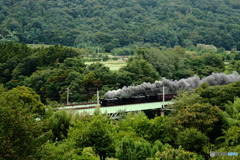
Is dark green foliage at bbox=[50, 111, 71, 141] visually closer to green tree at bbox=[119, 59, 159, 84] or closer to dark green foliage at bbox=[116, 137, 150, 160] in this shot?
dark green foliage at bbox=[116, 137, 150, 160]

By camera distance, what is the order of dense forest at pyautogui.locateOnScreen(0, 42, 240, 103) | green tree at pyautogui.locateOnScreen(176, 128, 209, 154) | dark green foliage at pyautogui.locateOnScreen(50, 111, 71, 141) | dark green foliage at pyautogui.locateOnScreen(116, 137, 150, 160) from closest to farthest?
dark green foliage at pyautogui.locateOnScreen(116, 137, 150, 160) < green tree at pyautogui.locateOnScreen(176, 128, 209, 154) < dark green foliage at pyautogui.locateOnScreen(50, 111, 71, 141) < dense forest at pyautogui.locateOnScreen(0, 42, 240, 103)

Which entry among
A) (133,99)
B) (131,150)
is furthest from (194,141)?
(133,99)

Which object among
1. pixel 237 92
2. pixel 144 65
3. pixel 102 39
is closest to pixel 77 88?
pixel 144 65

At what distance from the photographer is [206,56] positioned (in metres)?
99.8

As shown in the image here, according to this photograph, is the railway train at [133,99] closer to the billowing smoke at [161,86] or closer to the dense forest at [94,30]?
the billowing smoke at [161,86]

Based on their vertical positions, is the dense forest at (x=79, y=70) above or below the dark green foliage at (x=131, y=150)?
above

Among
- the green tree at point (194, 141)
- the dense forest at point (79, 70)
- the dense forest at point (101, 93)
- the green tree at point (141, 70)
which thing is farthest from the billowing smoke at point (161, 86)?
the green tree at point (194, 141)

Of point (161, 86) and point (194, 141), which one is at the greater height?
point (161, 86)

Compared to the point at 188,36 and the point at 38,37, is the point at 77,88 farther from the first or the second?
the point at 188,36

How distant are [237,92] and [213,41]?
5025 inches

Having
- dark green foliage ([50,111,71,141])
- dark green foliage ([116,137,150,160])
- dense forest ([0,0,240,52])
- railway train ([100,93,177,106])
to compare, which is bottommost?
dark green foliage ([116,137,150,160])

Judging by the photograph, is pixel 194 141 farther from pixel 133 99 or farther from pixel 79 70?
pixel 79 70

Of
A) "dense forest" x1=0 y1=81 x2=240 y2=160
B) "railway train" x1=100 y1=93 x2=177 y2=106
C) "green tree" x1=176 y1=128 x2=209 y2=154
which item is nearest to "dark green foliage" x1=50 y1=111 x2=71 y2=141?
"dense forest" x1=0 y1=81 x2=240 y2=160

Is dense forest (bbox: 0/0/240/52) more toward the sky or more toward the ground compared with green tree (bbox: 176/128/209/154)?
more toward the sky
